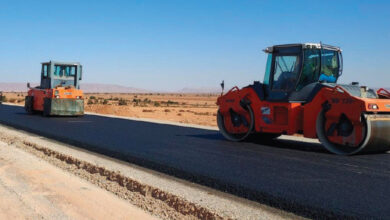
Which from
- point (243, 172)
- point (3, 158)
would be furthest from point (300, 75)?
point (3, 158)

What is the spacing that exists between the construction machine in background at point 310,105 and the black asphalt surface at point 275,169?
43 centimetres

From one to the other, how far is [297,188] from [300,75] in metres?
5.00

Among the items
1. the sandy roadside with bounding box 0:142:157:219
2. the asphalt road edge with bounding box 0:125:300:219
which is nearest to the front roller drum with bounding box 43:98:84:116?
the asphalt road edge with bounding box 0:125:300:219

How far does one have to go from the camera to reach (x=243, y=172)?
24.1ft

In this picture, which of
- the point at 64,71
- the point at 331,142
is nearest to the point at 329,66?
the point at 331,142

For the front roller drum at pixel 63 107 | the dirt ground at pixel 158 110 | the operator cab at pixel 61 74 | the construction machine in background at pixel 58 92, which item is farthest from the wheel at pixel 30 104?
the dirt ground at pixel 158 110

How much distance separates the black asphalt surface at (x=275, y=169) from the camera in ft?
17.7

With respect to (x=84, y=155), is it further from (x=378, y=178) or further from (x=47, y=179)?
(x=378, y=178)

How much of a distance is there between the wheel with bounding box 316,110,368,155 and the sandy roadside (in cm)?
547

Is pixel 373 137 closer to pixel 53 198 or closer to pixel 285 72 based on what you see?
pixel 285 72

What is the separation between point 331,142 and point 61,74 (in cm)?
1685

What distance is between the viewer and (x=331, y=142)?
31.4 feet

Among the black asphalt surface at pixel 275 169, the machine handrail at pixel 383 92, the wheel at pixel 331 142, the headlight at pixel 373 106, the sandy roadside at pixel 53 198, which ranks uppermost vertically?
the machine handrail at pixel 383 92

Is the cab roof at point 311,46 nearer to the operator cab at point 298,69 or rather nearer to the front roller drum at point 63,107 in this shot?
the operator cab at point 298,69
